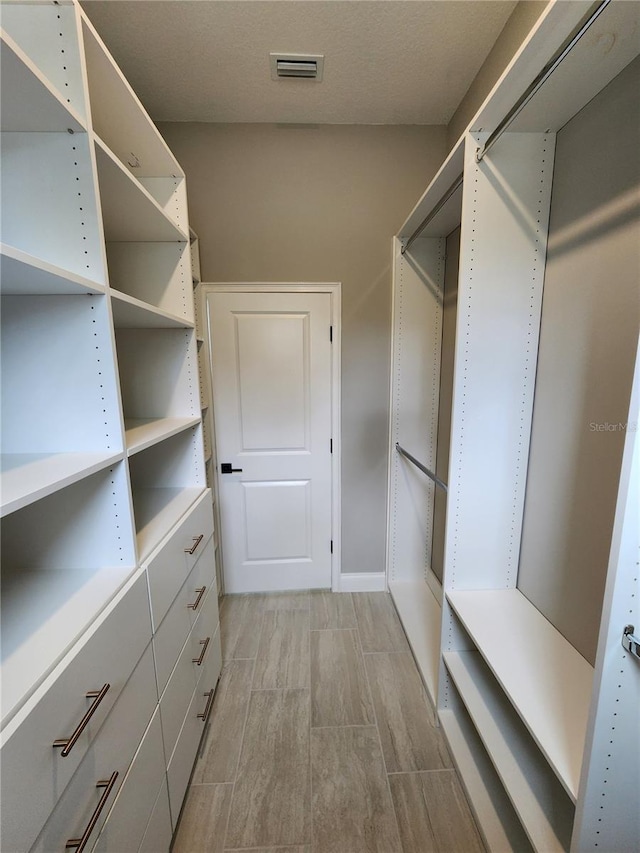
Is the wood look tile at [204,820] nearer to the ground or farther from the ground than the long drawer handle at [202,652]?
nearer to the ground

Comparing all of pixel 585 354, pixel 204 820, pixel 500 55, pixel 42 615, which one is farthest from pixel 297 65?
pixel 204 820

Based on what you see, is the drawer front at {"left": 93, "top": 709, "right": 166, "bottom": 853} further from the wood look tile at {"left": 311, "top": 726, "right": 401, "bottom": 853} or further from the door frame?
the door frame

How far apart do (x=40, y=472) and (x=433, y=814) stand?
169 centimetres

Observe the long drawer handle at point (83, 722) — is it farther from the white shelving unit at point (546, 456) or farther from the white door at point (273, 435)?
the white door at point (273, 435)

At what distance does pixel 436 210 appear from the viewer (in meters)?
1.52

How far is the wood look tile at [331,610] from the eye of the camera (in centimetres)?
208

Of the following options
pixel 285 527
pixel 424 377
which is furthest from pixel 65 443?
pixel 424 377

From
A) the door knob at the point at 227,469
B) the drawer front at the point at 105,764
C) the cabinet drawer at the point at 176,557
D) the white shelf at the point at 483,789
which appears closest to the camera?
the drawer front at the point at 105,764

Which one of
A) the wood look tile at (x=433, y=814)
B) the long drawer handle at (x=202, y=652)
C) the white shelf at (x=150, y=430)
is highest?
the white shelf at (x=150, y=430)

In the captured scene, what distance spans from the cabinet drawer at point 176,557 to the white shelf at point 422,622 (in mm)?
1257

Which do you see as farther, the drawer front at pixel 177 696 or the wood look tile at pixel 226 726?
the wood look tile at pixel 226 726

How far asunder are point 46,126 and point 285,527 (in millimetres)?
2121

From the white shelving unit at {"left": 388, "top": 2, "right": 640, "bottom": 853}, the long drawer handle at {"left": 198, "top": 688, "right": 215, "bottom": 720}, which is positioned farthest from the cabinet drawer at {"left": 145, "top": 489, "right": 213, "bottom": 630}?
the white shelving unit at {"left": 388, "top": 2, "right": 640, "bottom": 853}

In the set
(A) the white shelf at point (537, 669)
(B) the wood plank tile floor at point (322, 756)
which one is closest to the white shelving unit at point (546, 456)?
(A) the white shelf at point (537, 669)
